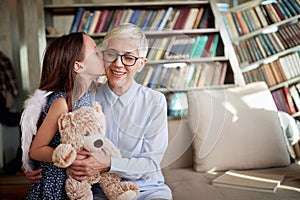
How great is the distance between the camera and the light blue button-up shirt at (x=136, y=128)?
2.95 ft

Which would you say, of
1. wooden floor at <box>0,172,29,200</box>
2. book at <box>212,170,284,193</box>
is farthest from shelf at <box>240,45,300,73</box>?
wooden floor at <box>0,172,29,200</box>

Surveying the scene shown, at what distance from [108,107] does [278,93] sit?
78.6 inches

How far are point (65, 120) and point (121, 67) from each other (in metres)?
0.18

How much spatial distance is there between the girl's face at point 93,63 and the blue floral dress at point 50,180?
0.11m

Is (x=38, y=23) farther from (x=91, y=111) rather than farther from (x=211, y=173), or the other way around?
(x=91, y=111)

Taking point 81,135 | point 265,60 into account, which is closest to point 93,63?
point 81,135

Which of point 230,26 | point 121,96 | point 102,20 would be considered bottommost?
point 121,96

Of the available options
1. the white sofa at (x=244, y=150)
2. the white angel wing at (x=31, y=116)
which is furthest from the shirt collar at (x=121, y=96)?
the white sofa at (x=244, y=150)

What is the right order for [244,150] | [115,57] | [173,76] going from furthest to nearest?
[244,150]
[173,76]
[115,57]

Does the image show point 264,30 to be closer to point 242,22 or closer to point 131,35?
point 242,22

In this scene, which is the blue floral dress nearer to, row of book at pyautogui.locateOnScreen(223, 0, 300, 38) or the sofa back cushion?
the sofa back cushion

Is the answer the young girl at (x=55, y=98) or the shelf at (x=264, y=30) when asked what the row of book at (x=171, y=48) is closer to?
the young girl at (x=55, y=98)

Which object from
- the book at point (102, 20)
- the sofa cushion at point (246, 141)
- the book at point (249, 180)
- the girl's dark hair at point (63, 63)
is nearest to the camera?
the girl's dark hair at point (63, 63)

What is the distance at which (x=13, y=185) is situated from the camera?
282 centimetres
